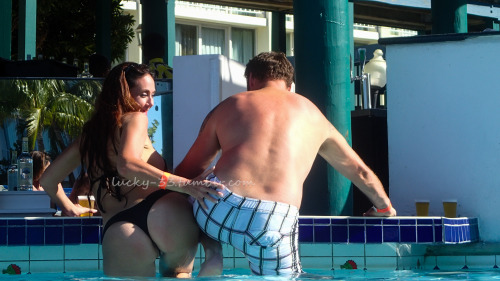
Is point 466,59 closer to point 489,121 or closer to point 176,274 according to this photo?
point 489,121

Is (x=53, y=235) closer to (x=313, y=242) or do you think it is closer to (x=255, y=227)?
(x=313, y=242)

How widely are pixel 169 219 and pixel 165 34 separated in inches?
418

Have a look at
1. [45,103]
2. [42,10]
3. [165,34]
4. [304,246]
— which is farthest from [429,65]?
[42,10]

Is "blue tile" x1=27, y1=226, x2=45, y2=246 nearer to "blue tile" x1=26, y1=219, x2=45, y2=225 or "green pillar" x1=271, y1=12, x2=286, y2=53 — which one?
"blue tile" x1=26, y1=219, x2=45, y2=225

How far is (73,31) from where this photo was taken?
58.0 ft

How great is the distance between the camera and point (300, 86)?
6.04 meters

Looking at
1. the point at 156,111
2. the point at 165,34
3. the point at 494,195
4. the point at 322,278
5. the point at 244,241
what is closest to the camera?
the point at 244,241

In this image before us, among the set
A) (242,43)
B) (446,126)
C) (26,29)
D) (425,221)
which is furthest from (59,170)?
(242,43)

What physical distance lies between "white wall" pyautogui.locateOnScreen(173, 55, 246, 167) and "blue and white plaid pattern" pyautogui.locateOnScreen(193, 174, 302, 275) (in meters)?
1.95

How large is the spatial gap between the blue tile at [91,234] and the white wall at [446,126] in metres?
2.46

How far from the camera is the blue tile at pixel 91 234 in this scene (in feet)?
16.0

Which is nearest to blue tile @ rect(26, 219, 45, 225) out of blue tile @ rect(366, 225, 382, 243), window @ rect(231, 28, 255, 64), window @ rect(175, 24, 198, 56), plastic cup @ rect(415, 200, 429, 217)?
blue tile @ rect(366, 225, 382, 243)

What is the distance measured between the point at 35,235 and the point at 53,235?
0.34 feet

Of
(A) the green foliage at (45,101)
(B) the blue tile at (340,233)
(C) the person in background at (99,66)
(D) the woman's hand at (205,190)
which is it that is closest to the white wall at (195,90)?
(B) the blue tile at (340,233)
